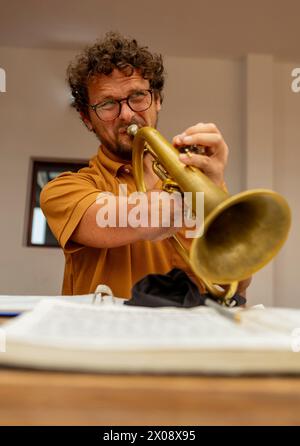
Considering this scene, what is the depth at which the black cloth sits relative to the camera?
1.62ft

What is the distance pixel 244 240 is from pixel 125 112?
2.12 ft

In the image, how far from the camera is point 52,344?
25 cm

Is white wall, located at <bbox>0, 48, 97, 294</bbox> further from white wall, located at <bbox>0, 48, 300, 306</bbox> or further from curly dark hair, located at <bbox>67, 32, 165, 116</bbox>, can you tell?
curly dark hair, located at <bbox>67, 32, 165, 116</bbox>

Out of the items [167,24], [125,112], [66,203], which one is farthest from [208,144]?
[167,24]

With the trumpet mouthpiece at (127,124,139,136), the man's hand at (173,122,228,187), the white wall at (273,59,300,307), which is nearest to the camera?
the man's hand at (173,122,228,187)

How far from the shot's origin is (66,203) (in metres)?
0.85

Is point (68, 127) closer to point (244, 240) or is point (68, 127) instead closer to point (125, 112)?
point (125, 112)

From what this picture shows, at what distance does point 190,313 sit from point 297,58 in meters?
3.11

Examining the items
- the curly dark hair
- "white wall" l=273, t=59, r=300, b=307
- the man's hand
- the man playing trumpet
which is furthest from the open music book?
"white wall" l=273, t=59, r=300, b=307

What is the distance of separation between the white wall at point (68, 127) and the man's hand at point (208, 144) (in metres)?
2.22

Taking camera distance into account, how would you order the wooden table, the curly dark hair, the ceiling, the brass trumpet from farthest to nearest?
the ceiling → the curly dark hair → the brass trumpet → the wooden table

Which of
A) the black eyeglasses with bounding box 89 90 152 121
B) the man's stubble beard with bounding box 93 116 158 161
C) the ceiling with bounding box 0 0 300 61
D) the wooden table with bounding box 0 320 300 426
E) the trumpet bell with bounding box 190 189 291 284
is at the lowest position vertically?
the wooden table with bounding box 0 320 300 426

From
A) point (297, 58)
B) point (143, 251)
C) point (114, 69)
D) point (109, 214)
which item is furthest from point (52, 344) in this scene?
point (297, 58)
